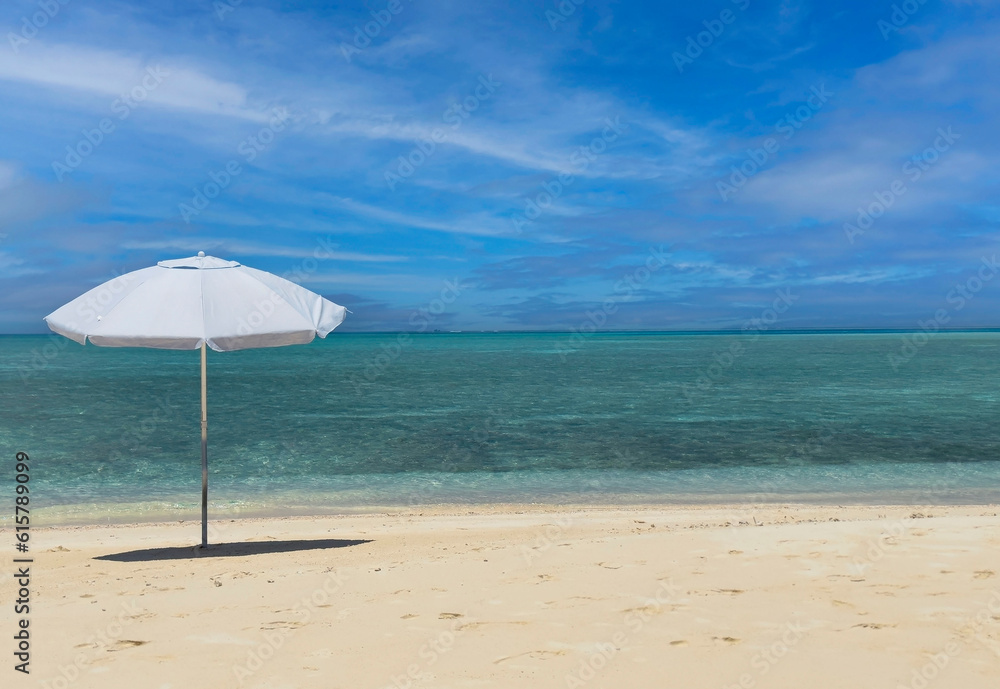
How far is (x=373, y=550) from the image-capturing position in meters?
8.23

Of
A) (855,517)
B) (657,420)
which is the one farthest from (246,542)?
(657,420)

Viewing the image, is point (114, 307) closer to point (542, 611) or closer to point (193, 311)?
point (193, 311)

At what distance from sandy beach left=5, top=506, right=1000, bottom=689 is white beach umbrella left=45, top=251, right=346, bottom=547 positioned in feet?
7.60

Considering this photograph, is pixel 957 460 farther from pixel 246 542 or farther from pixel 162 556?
pixel 162 556

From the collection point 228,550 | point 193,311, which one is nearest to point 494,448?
point 228,550

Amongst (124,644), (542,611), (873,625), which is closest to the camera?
(124,644)

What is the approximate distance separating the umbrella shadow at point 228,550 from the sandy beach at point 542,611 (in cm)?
5

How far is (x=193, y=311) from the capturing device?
6562 mm

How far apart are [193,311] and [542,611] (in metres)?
4.30

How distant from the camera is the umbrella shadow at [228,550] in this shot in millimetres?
7906

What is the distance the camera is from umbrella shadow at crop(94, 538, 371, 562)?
791cm

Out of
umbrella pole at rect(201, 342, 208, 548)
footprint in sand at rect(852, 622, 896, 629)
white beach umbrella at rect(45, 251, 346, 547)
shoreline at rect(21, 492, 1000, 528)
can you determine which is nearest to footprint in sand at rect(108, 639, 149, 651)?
white beach umbrella at rect(45, 251, 346, 547)

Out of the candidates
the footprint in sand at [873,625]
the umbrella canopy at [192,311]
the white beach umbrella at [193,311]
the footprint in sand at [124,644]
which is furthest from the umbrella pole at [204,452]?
the footprint in sand at [873,625]

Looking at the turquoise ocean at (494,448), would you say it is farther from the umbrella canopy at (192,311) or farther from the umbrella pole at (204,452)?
the umbrella canopy at (192,311)
